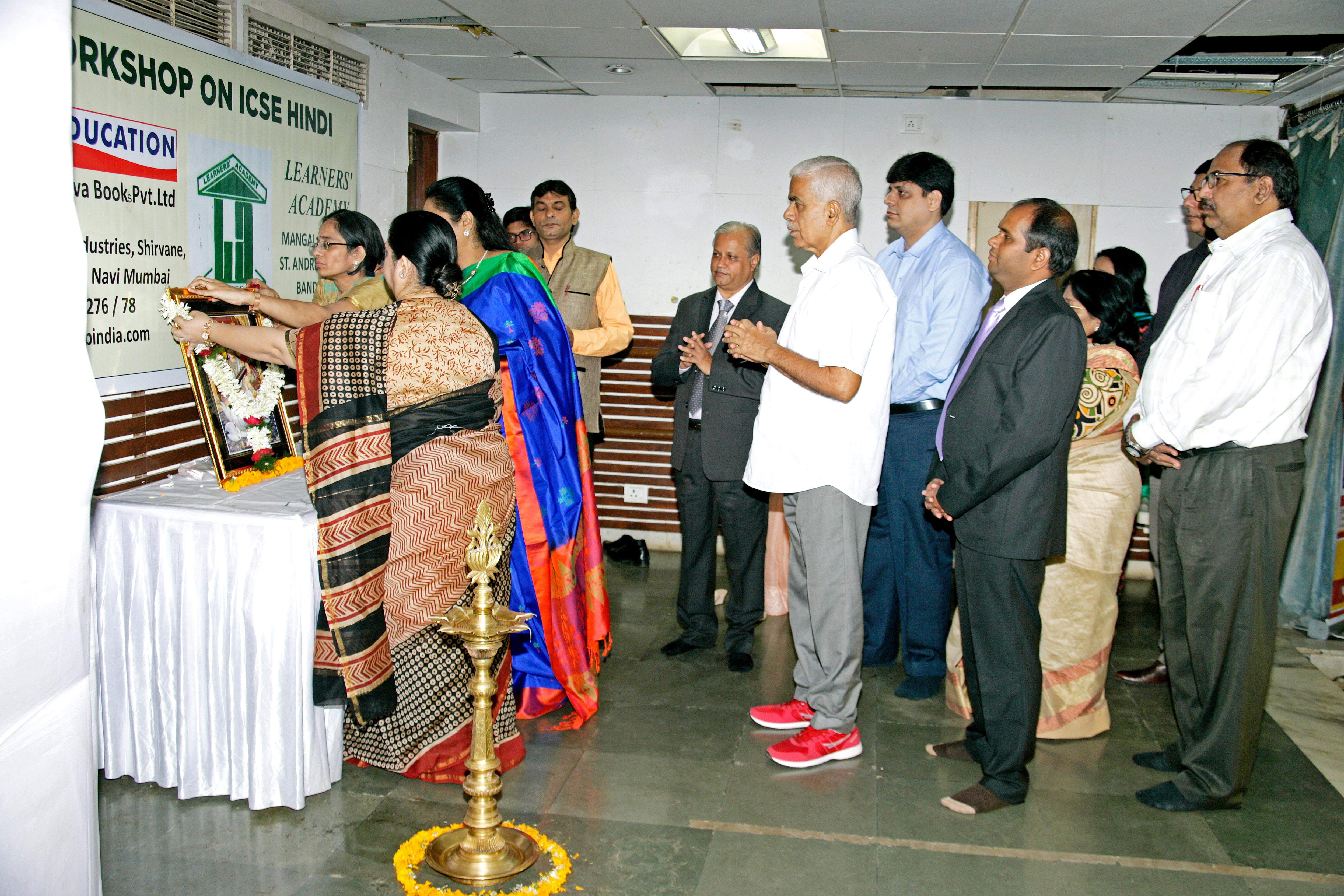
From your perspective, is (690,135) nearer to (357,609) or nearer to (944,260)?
(944,260)

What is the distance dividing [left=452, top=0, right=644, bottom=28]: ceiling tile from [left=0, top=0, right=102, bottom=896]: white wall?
2.64 metres

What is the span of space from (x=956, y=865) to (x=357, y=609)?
5.89 ft

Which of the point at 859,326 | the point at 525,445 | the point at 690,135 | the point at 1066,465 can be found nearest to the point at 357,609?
the point at 525,445

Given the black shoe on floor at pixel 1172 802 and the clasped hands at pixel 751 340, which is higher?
the clasped hands at pixel 751 340

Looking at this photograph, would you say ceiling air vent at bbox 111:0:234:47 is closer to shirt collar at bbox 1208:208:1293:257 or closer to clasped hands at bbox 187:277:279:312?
clasped hands at bbox 187:277:279:312

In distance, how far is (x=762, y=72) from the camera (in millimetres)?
5172

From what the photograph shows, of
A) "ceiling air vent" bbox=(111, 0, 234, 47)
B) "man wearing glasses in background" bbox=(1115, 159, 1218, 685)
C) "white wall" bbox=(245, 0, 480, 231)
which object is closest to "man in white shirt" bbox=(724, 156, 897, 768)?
"man wearing glasses in background" bbox=(1115, 159, 1218, 685)

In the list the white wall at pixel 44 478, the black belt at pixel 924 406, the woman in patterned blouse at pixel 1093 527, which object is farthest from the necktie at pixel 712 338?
the white wall at pixel 44 478

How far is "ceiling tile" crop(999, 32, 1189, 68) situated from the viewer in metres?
4.27

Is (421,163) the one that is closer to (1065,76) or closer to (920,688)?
(1065,76)

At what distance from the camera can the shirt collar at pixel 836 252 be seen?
3162 millimetres

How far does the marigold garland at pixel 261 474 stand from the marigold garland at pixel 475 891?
4.04 feet

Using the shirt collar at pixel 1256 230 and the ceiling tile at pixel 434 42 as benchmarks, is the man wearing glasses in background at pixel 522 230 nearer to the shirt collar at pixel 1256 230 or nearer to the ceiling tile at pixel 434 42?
the ceiling tile at pixel 434 42

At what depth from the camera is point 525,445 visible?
11.4 ft
